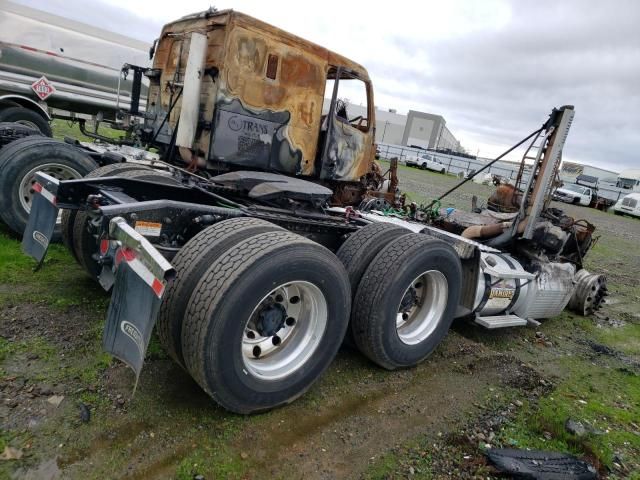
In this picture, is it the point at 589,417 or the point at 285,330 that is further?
the point at 589,417

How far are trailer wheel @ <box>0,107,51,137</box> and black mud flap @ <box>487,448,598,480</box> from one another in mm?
8885

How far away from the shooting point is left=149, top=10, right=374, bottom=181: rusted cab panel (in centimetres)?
462

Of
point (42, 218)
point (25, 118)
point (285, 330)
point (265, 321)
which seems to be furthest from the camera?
point (25, 118)

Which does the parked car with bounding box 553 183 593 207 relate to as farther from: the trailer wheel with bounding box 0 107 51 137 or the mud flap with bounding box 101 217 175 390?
the mud flap with bounding box 101 217 175 390

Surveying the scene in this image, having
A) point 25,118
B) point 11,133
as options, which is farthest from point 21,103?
point 11,133

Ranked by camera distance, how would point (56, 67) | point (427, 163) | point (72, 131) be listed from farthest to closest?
point (427, 163)
point (72, 131)
point (56, 67)

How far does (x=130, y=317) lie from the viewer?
2.40 m

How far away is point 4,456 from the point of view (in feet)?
7.30

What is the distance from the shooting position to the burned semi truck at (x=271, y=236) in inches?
99.3

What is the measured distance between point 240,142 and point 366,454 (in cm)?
335

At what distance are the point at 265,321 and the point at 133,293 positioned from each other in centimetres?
82

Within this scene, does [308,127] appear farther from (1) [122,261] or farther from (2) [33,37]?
(2) [33,37]

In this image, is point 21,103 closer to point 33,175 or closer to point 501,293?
point 33,175

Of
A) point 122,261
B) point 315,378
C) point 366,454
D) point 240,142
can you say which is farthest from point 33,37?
point 366,454
